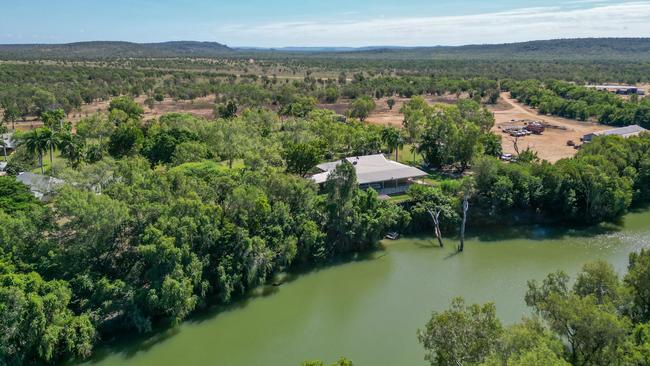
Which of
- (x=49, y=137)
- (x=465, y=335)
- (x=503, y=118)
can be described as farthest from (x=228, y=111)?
(x=465, y=335)

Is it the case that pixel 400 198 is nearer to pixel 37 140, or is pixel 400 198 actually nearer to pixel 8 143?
pixel 37 140

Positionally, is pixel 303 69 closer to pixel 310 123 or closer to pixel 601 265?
pixel 310 123

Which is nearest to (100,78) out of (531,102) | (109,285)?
(531,102)

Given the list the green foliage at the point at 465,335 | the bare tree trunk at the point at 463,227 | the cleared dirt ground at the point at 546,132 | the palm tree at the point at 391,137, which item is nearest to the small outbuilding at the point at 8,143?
the palm tree at the point at 391,137

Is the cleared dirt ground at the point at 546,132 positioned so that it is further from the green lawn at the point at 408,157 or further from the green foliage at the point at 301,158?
the green foliage at the point at 301,158

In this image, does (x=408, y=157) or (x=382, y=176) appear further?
(x=408, y=157)

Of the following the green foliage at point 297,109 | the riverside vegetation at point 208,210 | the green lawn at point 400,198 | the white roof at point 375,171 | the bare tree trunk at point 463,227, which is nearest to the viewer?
the riverside vegetation at point 208,210
